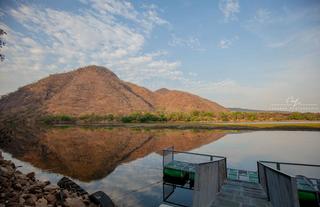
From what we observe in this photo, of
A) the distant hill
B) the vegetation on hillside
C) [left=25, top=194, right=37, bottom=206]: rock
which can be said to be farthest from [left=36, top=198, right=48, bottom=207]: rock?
the distant hill

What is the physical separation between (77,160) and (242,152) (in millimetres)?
18752

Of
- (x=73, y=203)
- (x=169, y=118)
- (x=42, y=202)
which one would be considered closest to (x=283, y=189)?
(x=73, y=203)

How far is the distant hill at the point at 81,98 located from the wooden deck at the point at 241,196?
393ft

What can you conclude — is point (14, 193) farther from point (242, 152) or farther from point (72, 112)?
point (72, 112)

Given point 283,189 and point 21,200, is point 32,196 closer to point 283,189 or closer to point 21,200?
point 21,200

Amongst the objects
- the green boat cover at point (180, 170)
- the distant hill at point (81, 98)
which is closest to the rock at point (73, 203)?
Answer: the green boat cover at point (180, 170)

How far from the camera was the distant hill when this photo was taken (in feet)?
404

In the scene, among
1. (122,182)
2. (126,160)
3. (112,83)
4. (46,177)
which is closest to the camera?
(122,182)

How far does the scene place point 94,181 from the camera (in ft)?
46.4

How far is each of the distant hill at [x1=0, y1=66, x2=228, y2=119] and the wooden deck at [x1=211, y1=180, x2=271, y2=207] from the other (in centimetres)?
11985

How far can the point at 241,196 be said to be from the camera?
7.09m

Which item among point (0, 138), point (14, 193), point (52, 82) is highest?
point (52, 82)

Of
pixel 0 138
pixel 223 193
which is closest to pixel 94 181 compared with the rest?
pixel 0 138

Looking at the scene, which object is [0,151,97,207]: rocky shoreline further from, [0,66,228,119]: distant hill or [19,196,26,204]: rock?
[0,66,228,119]: distant hill
